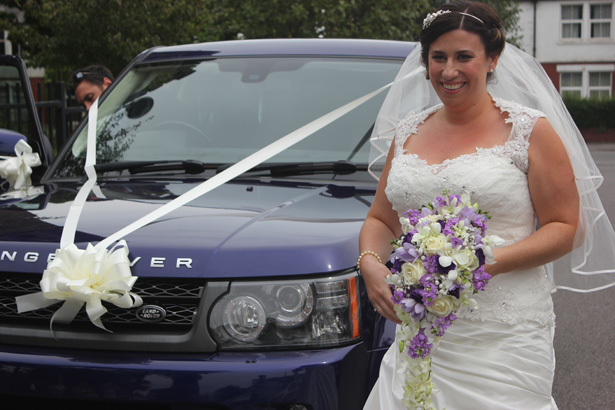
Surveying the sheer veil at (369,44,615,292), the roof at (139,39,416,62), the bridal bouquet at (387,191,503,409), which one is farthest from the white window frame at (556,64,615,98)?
the bridal bouquet at (387,191,503,409)

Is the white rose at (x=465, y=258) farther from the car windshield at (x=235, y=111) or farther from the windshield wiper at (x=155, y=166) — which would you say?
the windshield wiper at (x=155, y=166)

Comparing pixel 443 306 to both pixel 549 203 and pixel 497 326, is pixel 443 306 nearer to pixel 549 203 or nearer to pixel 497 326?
pixel 497 326

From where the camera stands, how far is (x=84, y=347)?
3109mm

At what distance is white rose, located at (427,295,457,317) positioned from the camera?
2.52 m

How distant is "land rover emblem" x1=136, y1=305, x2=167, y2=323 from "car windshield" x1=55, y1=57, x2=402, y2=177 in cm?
132

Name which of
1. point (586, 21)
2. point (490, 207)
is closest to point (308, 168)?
point (490, 207)

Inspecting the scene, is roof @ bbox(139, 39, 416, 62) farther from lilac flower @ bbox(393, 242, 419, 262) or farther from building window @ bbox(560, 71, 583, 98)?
building window @ bbox(560, 71, 583, 98)

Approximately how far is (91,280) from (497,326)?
1.31 meters

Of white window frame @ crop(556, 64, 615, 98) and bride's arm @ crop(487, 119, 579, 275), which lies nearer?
bride's arm @ crop(487, 119, 579, 275)

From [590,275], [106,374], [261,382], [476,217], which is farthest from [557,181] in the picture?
[106,374]

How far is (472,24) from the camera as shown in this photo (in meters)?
2.94

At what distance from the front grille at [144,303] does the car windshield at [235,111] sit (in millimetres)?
1281

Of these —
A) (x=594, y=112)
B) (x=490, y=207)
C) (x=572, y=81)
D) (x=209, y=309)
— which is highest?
(x=572, y=81)

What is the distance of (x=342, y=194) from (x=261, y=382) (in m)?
1.14
